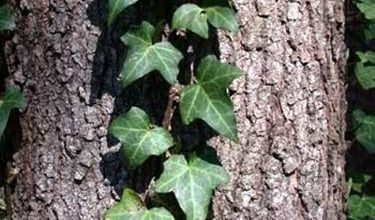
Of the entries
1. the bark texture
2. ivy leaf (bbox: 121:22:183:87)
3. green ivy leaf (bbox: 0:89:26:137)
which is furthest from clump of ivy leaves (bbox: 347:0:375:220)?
green ivy leaf (bbox: 0:89:26:137)

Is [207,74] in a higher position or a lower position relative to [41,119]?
higher

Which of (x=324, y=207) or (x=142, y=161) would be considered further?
(x=324, y=207)

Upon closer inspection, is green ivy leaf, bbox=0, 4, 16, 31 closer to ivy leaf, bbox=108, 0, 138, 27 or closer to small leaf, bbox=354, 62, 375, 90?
ivy leaf, bbox=108, 0, 138, 27

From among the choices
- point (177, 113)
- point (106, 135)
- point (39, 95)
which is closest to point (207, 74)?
point (177, 113)

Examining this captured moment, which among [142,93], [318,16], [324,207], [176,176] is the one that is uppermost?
[318,16]

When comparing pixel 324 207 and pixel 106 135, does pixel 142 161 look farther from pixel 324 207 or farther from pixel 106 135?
pixel 324 207

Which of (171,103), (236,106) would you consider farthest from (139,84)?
(236,106)

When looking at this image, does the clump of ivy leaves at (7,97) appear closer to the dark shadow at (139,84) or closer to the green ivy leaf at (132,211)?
the dark shadow at (139,84)
